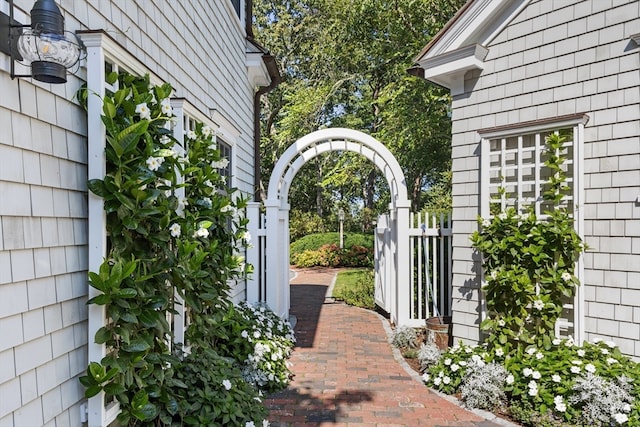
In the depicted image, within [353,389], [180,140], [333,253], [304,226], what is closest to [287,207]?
[353,389]

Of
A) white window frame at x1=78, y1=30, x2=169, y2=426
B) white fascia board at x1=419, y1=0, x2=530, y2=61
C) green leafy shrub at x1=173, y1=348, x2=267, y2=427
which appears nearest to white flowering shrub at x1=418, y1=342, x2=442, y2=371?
green leafy shrub at x1=173, y1=348, x2=267, y2=427

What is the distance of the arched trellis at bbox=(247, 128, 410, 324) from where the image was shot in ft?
23.3

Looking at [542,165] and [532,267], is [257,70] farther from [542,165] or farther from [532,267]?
[532,267]

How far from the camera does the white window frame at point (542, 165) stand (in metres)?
4.46

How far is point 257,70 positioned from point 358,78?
9606 millimetres

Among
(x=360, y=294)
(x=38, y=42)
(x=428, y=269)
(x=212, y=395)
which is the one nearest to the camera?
(x=38, y=42)

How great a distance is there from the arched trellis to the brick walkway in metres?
0.74

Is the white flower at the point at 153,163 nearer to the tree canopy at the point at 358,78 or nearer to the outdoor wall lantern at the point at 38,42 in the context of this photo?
the outdoor wall lantern at the point at 38,42

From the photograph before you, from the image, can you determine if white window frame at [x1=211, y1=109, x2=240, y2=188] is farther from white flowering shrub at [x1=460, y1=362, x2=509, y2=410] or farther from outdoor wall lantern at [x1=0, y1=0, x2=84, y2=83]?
white flowering shrub at [x1=460, y1=362, x2=509, y2=410]

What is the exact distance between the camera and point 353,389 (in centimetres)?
482

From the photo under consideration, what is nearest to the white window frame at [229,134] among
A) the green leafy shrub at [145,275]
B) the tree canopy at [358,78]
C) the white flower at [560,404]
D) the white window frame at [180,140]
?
the white window frame at [180,140]

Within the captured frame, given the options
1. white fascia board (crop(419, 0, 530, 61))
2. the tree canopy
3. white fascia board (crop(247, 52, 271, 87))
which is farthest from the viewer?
the tree canopy

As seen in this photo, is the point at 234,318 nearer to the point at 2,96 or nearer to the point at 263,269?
the point at 263,269

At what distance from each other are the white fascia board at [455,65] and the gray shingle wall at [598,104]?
0.28 m
